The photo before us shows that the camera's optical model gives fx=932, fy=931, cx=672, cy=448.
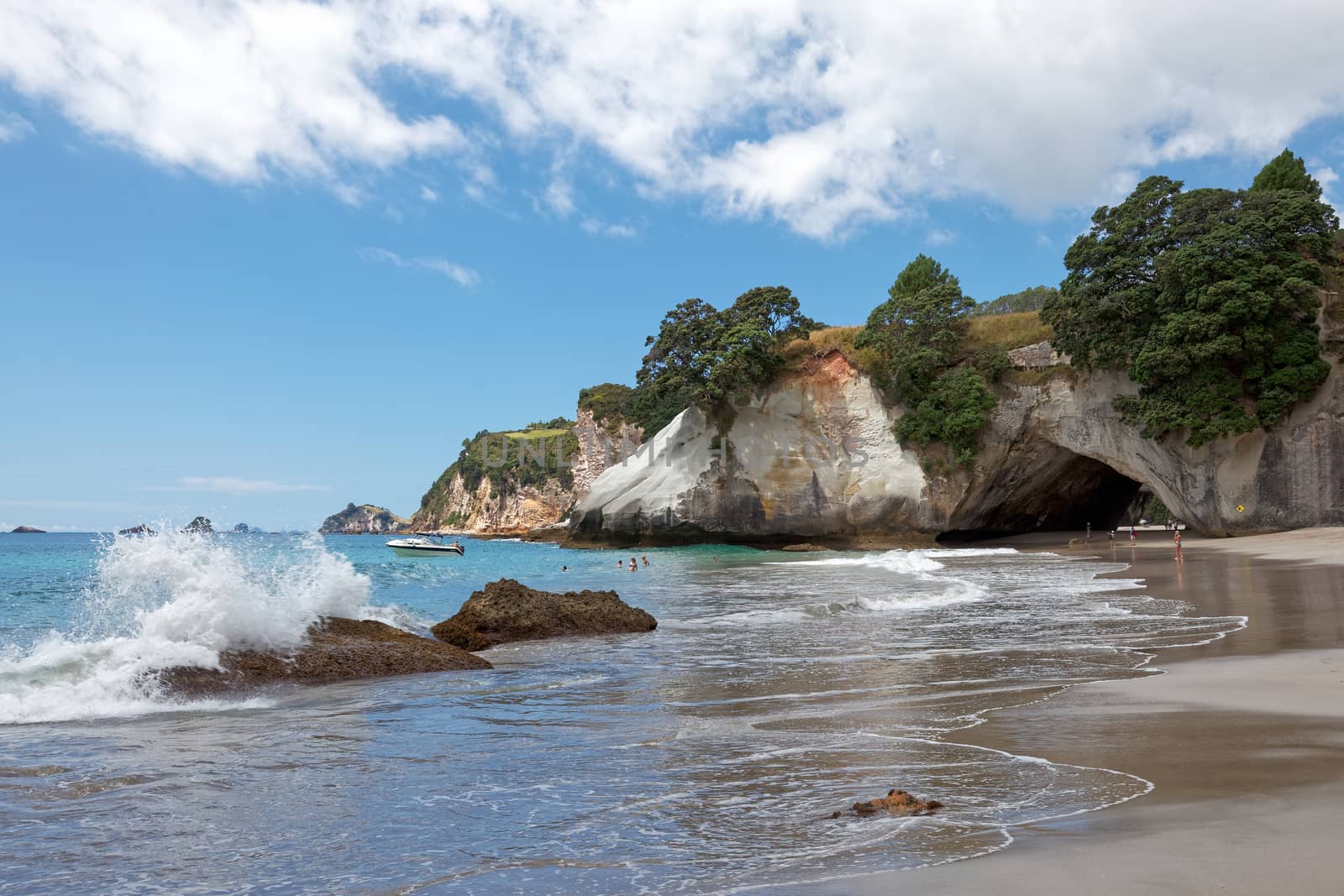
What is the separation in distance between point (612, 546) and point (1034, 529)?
2455 centimetres

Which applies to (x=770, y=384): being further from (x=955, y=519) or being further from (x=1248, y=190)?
(x=1248, y=190)

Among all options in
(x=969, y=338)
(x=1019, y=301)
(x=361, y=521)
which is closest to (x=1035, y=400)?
(x=969, y=338)

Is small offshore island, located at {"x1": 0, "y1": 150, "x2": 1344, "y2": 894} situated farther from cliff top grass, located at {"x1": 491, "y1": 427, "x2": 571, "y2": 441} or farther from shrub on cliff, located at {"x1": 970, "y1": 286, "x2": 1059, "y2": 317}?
cliff top grass, located at {"x1": 491, "y1": 427, "x2": 571, "y2": 441}

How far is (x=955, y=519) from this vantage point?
46.0 metres

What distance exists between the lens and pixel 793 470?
1940 inches

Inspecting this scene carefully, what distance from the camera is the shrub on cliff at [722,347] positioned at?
47188mm

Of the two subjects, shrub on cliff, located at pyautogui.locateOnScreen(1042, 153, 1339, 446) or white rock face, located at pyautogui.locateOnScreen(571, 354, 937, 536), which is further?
white rock face, located at pyautogui.locateOnScreen(571, 354, 937, 536)

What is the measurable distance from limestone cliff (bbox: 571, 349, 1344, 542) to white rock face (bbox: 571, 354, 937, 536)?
64 mm

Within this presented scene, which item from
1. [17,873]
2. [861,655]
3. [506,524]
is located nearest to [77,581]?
[861,655]

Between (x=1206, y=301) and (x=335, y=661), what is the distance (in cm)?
Answer: 3272

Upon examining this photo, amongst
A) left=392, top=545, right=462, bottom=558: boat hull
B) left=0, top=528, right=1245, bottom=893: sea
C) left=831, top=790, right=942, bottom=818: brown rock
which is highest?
left=392, top=545, right=462, bottom=558: boat hull

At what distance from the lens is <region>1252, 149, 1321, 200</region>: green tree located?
39281mm

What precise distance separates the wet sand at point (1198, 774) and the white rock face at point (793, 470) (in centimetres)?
3649

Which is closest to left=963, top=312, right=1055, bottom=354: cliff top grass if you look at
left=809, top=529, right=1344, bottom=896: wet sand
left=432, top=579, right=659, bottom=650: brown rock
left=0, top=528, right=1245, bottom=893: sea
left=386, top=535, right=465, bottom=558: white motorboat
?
left=386, top=535, right=465, bottom=558: white motorboat
